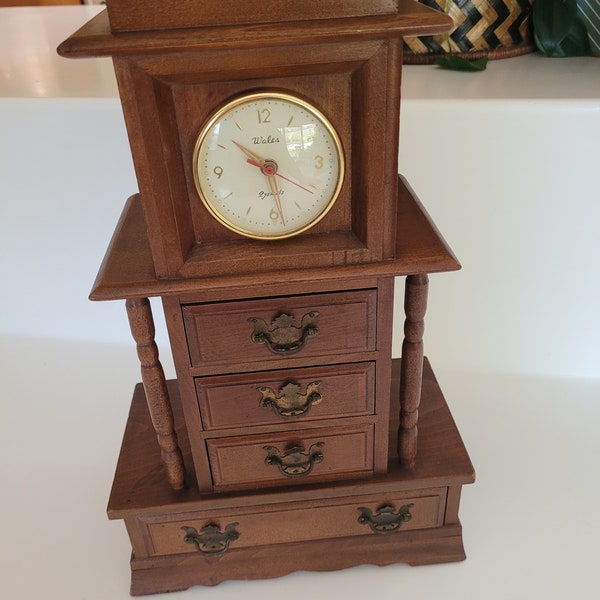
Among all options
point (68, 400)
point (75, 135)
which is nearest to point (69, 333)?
point (68, 400)

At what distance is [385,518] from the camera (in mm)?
1040

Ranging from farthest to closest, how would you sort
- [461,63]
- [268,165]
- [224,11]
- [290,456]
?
[461,63] < [290,456] < [268,165] < [224,11]

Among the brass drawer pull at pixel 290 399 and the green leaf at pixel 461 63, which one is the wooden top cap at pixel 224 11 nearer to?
the brass drawer pull at pixel 290 399

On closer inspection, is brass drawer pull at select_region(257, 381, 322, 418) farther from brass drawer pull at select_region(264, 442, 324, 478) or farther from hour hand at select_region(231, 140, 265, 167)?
hour hand at select_region(231, 140, 265, 167)

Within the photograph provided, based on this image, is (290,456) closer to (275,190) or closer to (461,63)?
(275,190)

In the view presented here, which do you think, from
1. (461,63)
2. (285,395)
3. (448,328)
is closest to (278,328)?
(285,395)

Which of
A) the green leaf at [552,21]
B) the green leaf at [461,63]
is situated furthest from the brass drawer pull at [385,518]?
the green leaf at [552,21]

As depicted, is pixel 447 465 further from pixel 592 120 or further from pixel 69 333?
pixel 69 333

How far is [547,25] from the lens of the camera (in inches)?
57.9

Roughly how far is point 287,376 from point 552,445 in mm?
670

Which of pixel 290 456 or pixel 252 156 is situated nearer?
pixel 252 156

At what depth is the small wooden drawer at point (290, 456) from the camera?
3.12 feet

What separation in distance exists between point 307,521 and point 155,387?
335 mm

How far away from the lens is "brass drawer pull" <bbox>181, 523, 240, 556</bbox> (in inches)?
40.1
